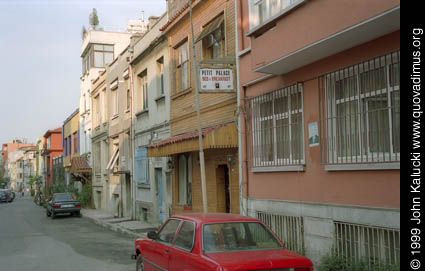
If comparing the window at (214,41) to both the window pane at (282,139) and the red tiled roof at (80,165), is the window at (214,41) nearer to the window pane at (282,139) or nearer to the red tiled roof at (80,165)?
the window pane at (282,139)

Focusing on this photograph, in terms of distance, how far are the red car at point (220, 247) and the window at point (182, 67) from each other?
10.1 metres

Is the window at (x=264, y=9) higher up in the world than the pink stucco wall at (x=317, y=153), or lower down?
higher up

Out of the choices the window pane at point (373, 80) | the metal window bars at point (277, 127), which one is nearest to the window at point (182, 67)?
the metal window bars at point (277, 127)

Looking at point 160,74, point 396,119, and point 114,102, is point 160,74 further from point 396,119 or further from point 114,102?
point 396,119

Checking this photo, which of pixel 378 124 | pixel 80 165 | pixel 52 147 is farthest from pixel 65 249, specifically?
pixel 52 147

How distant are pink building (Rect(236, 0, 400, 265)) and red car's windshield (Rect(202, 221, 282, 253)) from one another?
89.1 inches

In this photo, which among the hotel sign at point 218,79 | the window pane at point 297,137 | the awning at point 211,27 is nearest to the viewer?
the window pane at point 297,137

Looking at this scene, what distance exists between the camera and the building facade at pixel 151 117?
19.6 meters

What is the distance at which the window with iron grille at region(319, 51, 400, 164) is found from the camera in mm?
8133

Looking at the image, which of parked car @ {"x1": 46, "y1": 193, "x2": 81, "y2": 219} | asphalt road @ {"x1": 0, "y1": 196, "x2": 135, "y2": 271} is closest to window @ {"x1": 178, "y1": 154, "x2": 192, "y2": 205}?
asphalt road @ {"x1": 0, "y1": 196, "x2": 135, "y2": 271}

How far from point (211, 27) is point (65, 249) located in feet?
A: 26.7

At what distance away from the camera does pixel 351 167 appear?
29.1 feet

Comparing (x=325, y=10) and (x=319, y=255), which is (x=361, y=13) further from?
(x=319, y=255)

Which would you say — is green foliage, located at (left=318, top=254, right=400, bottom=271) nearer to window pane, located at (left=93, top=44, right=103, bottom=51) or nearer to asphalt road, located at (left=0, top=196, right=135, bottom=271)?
asphalt road, located at (left=0, top=196, right=135, bottom=271)
